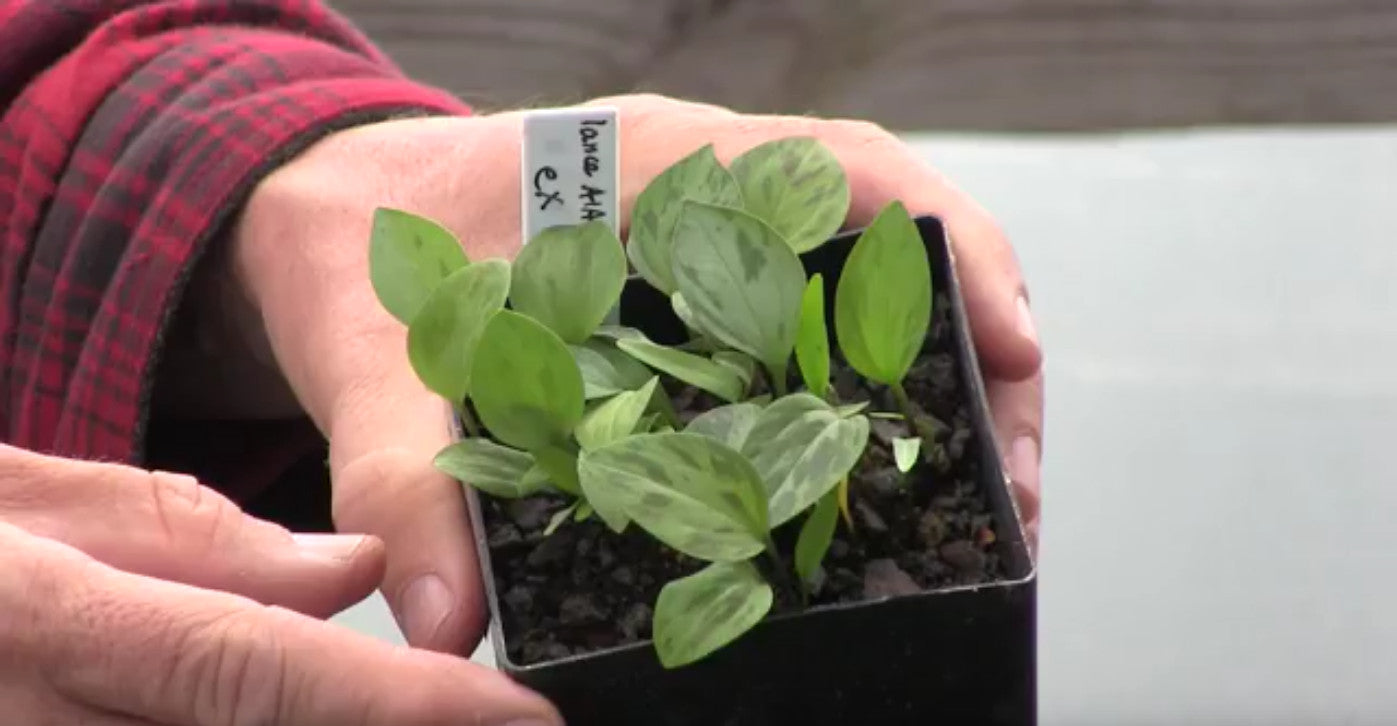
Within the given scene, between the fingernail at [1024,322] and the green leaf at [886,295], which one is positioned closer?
the green leaf at [886,295]

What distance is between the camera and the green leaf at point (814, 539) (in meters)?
0.34

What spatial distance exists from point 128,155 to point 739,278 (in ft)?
1.07

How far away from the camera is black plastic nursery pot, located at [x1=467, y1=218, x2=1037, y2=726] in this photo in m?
0.33

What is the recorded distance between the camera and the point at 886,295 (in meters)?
0.36

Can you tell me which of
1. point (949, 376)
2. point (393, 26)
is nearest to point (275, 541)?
point (949, 376)

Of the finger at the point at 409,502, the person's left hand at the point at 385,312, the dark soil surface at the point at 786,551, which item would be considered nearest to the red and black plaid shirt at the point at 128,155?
the person's left hand at the point at 385,312

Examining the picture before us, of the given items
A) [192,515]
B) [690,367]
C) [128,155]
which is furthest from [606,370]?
[128,155]

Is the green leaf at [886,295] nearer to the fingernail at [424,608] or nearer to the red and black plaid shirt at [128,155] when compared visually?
the fingernail at [424,608]

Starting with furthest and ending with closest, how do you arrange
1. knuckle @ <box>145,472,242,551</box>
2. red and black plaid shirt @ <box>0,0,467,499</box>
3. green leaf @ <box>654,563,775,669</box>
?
red and black plaid shirt @ <box>0,0,467,499</box>, knuckle @ <box>145,472,242,551</box>, green leaf @ <box>654,563,775,669</box>

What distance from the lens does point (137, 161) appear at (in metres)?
0.59

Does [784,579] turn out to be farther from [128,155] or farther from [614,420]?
[128,155]

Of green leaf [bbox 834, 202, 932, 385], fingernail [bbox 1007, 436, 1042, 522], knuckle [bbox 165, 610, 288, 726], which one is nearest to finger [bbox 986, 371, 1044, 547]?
fingernail [bbox 1007, 436, 1042, 522]

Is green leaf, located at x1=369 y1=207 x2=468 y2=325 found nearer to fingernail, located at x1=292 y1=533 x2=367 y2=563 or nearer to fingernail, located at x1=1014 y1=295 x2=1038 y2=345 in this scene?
fingernail, located at x1=292 y1=533 x2=367 y2=563

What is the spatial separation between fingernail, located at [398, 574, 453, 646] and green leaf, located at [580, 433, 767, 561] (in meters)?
0.08
